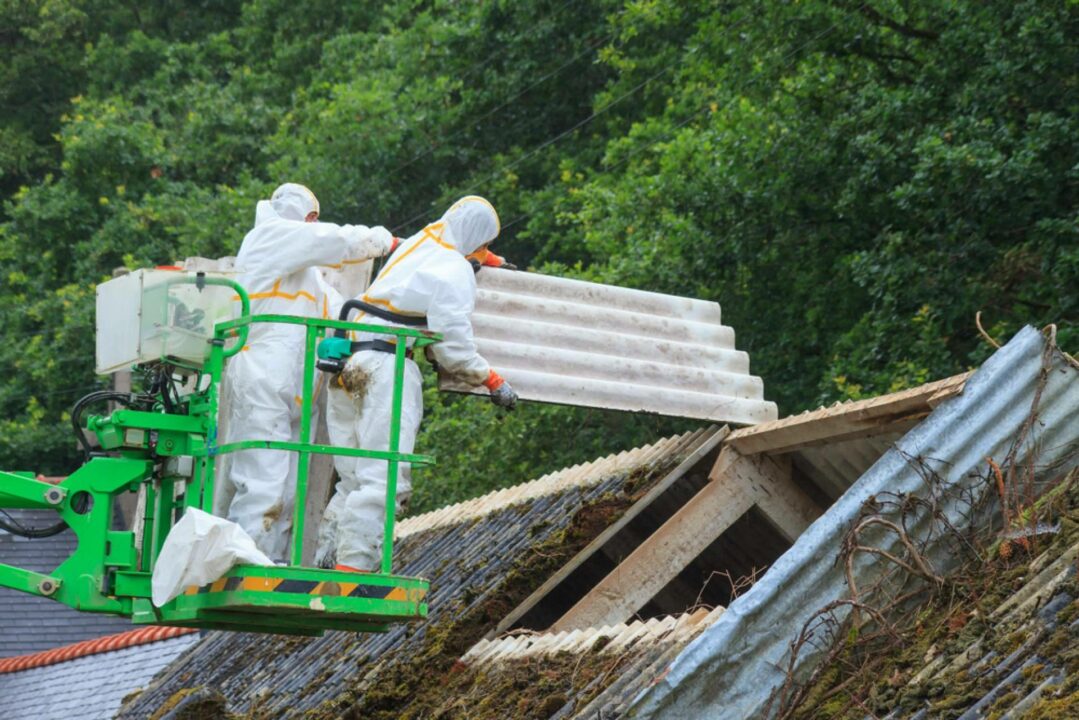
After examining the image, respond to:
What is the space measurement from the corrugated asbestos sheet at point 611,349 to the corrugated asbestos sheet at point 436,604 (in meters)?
0.34

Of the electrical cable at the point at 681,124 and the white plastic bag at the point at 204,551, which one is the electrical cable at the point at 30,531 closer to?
the white plastic bag at the point at 204,551

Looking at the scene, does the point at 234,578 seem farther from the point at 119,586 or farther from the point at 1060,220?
the point at 1060,220

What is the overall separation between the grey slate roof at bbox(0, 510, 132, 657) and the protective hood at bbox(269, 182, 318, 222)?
1370 centimetres

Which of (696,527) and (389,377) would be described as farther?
(696,527)

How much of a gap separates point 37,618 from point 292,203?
15129mm

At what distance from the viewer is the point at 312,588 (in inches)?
317

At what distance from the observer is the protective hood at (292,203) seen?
30.8 feet

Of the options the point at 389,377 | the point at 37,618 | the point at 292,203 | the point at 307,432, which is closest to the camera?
the point at 307,432

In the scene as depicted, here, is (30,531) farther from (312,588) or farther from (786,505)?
(786,505)

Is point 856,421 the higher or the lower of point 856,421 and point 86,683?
the lower

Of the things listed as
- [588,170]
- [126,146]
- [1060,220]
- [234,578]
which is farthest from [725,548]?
[126,146]

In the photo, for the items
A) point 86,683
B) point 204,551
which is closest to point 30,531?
point 204,551

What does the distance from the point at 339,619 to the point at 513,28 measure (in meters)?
24.0

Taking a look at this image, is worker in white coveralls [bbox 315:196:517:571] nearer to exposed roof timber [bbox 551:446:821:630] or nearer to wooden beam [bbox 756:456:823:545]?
exposed roof timber [bbox 551:446:821:630]
